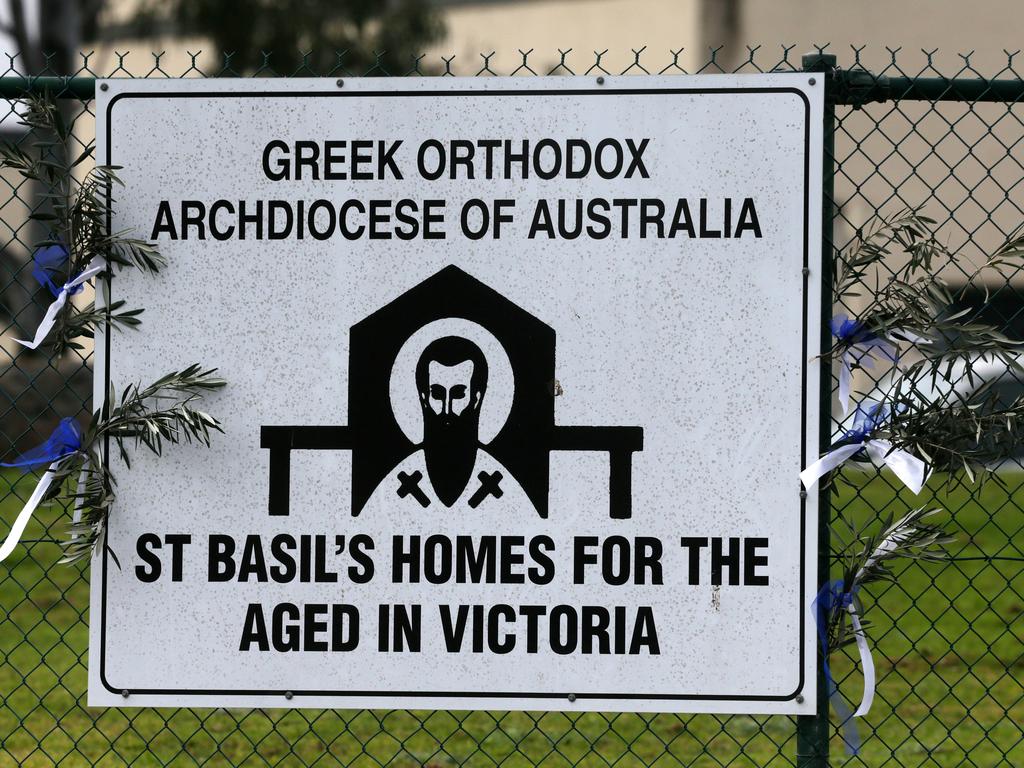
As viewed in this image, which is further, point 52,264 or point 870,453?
point 52,264

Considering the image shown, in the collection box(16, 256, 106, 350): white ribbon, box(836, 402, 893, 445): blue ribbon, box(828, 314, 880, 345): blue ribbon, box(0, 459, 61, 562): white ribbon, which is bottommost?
box(0, 459, 61, 562): white ribbon

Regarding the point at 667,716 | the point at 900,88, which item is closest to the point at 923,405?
the point at 900,88

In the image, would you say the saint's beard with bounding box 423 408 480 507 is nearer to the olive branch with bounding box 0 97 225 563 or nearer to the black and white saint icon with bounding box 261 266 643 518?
the black and white saint icon with bounding box 261 266 643 518

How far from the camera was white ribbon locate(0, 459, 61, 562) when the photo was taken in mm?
3207

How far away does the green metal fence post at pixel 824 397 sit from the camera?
3.20 meters

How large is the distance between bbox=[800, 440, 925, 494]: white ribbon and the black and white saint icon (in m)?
0.42

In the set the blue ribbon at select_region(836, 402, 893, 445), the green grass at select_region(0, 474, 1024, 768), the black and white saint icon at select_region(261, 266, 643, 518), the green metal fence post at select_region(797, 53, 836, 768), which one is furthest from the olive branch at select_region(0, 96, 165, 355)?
the blue ribbon at select_region(836, 402, 893, 445)

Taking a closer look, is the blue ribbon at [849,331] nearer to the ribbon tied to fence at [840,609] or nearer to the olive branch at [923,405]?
the olive branch at [923,405]

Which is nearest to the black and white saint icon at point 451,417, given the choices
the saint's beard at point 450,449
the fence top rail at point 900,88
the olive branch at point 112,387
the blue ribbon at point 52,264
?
the saint's beard at point 450,449

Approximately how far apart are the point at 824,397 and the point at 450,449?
935 millimetres

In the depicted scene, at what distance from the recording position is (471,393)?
3.22 m

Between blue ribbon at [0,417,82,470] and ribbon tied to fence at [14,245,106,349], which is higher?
ribbon tied to fence at [14,245,106,349]

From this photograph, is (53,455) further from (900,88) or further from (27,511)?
(900,88)

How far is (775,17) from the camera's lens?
19484 millimetres
